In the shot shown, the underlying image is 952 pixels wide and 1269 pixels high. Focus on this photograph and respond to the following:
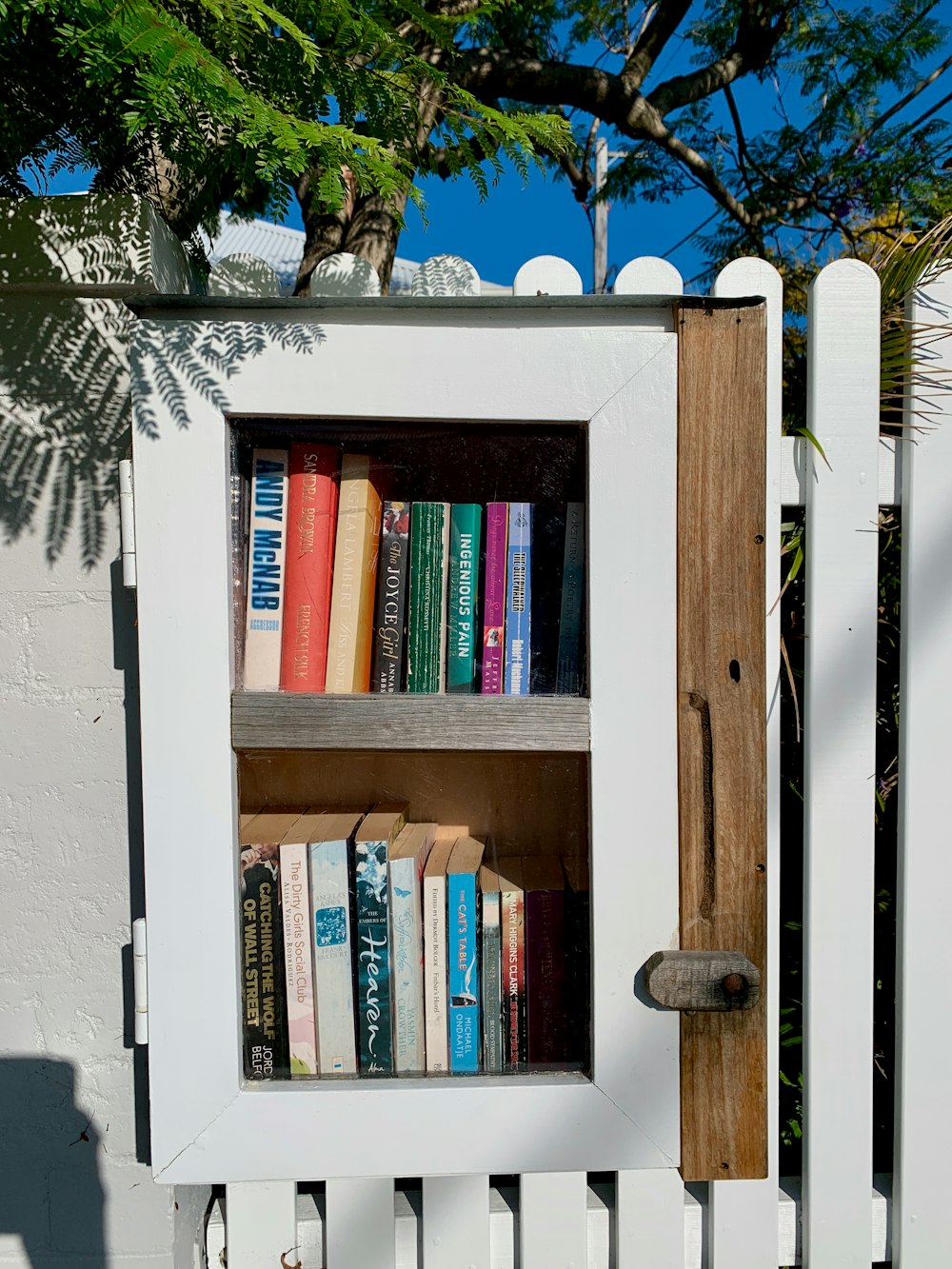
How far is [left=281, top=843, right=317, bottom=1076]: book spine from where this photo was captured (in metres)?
0.83

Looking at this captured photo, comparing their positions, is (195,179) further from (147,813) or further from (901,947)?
(901,947)

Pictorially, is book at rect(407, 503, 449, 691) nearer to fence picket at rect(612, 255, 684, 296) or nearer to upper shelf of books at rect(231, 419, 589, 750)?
upper shelf of books at rect(231, 419, 589, 750)

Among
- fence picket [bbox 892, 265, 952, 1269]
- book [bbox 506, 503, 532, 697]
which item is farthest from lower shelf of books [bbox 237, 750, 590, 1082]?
fence picket [bbox 892, 265, 952, 1269]

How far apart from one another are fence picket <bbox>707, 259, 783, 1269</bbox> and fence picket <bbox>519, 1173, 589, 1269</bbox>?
18 centimetres

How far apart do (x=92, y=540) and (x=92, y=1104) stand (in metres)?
0.73

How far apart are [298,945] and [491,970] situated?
0.22m

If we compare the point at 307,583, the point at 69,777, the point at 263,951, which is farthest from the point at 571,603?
the point at 69,777

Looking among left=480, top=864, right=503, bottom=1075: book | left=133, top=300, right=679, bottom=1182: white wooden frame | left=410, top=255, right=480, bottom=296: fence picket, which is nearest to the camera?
left=133, top=300, right=679, bottom=1182: white wooden frame

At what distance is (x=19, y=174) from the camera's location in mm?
874

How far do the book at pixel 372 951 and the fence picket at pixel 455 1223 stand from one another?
34 cm

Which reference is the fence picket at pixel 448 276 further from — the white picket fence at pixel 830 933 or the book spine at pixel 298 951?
the book spine at pixel 298 951

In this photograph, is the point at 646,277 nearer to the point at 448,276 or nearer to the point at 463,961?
the point at 448,276

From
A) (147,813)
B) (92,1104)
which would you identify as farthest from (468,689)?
(92,1104)

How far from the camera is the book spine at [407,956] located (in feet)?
2.74
